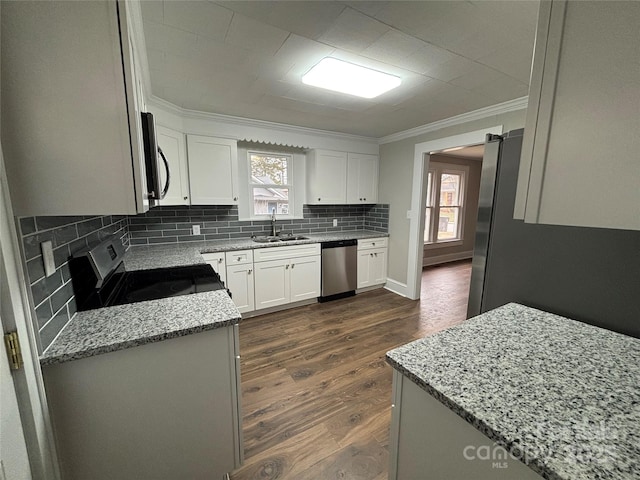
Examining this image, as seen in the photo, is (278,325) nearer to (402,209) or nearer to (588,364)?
(402,209)

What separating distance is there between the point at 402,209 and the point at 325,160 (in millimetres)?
1314

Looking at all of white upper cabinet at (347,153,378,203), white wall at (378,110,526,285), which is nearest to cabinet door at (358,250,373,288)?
white wall at (378,110,526,285)

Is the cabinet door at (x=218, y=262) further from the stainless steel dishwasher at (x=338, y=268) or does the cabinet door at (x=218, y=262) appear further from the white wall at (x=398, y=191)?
the white wall at (x=398, y=191)

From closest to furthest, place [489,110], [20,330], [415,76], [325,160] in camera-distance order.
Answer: [20,330]
[415,76]
[489,110]
[325,160]

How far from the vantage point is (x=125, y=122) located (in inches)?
32.7

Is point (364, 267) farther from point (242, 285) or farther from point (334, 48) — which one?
point (334, 48)

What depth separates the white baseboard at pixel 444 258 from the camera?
5824 millimetres

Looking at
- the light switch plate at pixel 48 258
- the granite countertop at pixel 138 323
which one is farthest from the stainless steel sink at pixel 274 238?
the light switch plate at pixel 48 258

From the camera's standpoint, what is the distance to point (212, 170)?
2936 mm

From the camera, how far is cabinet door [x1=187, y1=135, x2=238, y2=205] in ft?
9.28

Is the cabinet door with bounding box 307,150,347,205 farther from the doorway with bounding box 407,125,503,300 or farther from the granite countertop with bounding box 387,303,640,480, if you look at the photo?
the granite countertop with bounding box 387,303,640,480

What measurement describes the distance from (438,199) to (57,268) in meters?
6.00

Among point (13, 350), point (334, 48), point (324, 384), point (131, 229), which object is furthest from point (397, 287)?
point (13, 350)

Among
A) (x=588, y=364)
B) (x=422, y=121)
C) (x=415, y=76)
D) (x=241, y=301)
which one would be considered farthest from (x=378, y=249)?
(x=588, y=364)
